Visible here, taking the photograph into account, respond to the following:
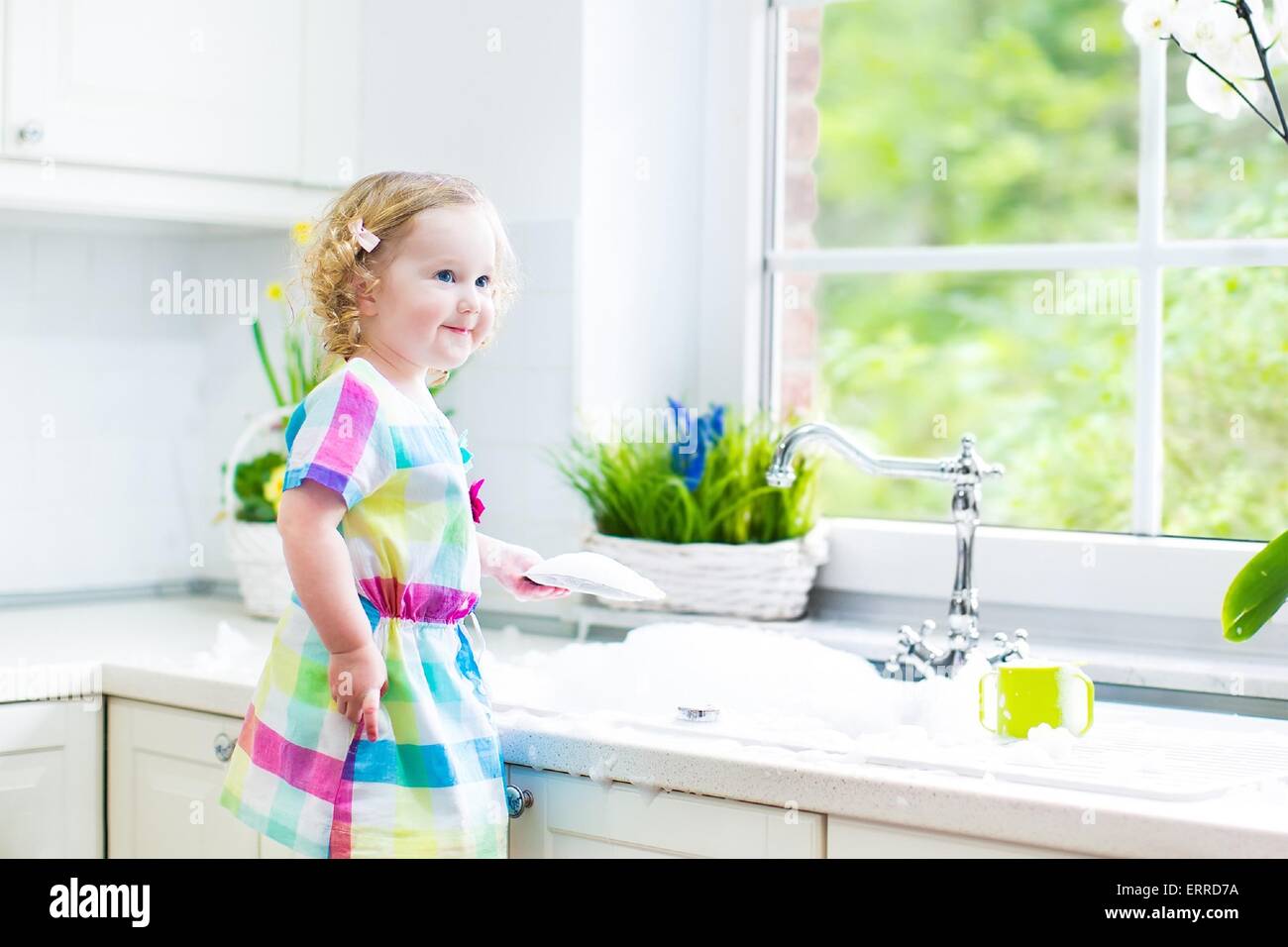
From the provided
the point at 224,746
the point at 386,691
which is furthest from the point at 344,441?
the point at 224,746

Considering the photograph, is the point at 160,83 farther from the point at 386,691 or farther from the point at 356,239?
the point at 386,691

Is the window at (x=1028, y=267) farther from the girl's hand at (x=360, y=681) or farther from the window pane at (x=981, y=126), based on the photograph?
the girl's hand at (x=360, y=681)

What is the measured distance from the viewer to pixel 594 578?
127 centimetres

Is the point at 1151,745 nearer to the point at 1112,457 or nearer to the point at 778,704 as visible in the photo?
the point at 778,704

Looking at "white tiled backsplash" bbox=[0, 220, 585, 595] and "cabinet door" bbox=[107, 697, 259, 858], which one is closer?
"cabinet door" bbox=[107, 697, 259, 858]

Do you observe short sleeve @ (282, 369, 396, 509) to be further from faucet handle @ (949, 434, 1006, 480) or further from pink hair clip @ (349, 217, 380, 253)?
faucet handle @ (949, 434, 1006, 480)

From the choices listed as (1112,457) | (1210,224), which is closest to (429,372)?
(1112,457)

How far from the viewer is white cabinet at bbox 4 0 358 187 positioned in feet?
5.75

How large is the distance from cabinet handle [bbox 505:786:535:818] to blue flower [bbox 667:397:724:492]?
0.60 meters

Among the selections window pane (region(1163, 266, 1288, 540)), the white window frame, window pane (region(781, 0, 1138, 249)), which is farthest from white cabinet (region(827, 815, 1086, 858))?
window pane (region(781, 0, 1138, 249))

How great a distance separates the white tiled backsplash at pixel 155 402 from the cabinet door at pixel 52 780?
570 millimetres

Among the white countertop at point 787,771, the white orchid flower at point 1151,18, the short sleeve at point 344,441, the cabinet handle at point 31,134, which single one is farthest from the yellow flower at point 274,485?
the white orchid flower at point 1151,18

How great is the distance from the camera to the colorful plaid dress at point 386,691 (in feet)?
3.79

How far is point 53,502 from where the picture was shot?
2150 mm
